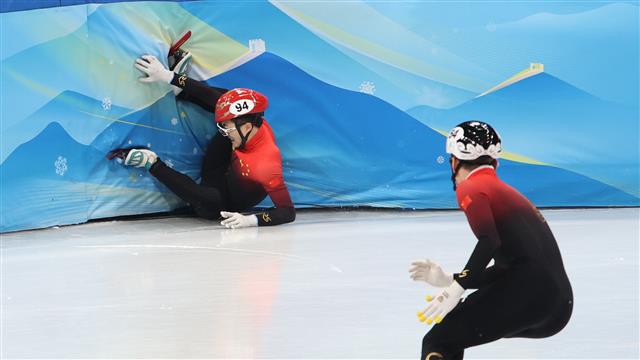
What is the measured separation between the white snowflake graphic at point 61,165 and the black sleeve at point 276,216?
1156 millimetres

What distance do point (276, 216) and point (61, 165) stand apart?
4.23 feet

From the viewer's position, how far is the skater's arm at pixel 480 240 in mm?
2652

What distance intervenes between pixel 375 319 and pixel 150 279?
1236 millimetres

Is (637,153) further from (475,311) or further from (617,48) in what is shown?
(475,311)

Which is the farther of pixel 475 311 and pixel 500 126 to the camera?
pixel 500 126

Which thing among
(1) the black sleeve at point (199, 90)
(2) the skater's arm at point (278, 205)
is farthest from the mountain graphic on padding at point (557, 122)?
(1) the black sleeve at point (199, 90)

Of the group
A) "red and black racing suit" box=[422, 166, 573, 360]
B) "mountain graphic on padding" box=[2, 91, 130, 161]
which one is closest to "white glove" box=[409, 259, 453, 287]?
"red and black racing suit" box=[422, 166, 573, 360]

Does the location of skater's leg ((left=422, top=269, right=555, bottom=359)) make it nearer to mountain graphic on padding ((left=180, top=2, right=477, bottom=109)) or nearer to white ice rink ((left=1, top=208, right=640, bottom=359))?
white ice rink ((left=1, top=208, right=640, bottom=359))

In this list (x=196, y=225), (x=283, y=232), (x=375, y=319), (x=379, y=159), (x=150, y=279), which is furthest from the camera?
(x=379, y=159)

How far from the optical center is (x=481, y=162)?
9.15ft

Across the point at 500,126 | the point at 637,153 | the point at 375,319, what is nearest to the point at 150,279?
the point at 375,319

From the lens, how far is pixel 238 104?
6.35 meters

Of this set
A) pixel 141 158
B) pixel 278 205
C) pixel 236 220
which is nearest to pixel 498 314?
pixel 236 220

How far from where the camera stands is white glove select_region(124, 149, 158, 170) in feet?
21.2
